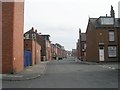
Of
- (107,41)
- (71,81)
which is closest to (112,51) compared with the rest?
(107,41)

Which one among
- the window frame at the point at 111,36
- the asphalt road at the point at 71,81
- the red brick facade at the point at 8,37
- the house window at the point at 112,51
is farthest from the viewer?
the window frame at the point at 111,36

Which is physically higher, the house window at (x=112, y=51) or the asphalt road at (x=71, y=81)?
the house window at (x=112, y=51)

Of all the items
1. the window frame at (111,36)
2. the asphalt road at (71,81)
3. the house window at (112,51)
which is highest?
the window frame at (111,36)

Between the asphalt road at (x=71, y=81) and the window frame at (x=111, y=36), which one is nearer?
the asphalt road at (x=71, y=81)

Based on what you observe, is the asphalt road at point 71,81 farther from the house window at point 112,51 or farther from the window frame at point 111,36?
the window frame at point 111,36

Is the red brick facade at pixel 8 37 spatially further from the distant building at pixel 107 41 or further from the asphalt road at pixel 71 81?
the distant building at pixel 107 41

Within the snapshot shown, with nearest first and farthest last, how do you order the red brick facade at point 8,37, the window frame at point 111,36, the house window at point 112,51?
the red brick facade at point 8,37, the house window at point 112,51, the window frame at point 111,36

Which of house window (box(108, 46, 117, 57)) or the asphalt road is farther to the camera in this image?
house window (box(108, 46, 117, 57))

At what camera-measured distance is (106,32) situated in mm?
50438

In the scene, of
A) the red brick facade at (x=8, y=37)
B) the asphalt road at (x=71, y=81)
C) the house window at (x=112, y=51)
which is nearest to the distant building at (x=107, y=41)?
the house window at (x=112, y=51)

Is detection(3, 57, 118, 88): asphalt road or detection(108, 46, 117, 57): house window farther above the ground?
detection(108, 46, 117, 57): house window

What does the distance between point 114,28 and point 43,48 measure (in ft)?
107

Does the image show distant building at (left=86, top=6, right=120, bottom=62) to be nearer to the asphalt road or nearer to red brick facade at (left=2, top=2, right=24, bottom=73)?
the asphalt road

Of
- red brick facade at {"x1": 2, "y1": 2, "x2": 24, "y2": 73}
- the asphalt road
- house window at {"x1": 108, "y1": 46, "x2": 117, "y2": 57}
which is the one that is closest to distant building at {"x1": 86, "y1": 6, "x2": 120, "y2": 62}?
house window at {"x1": 108, "y1": 46, "x2": 117, "y2": 57}
